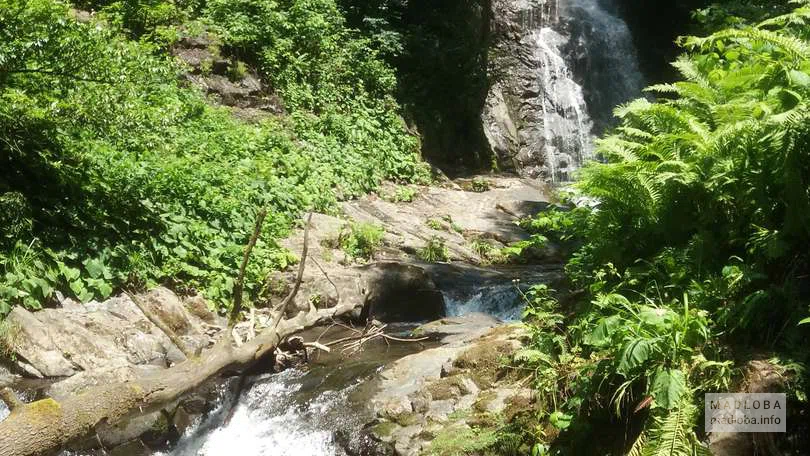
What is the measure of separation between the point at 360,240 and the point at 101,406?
25.3 ft

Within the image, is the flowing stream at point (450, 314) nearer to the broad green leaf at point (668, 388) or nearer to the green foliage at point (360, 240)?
the green foliage at point (360, 240)

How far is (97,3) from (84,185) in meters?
8.88

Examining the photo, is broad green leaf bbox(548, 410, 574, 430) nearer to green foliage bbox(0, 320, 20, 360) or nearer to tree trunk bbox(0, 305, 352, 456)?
tree trunk bbox(0, 305, 352, 456)

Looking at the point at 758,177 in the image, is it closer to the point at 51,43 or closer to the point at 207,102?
the point at 51,43

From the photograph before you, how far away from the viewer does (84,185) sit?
884 centimetres

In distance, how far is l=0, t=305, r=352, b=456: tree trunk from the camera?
4317mm

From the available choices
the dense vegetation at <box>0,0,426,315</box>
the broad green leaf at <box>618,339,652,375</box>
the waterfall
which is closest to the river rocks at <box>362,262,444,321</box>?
the dense vegetation at <box>0,0,426,315</box>

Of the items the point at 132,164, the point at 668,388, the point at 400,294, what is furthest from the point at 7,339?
the point at 668,388

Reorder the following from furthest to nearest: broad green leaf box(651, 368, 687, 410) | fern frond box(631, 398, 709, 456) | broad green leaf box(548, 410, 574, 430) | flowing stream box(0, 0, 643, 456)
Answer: flowing stream box(0, 0, 643, 456)
broad green leaf box(548, 410, 574, 430)
broad green leaf box(651, 368, 687, 410)
fern frond box(631, 398, 709, 456)

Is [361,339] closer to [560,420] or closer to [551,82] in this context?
[560,420]

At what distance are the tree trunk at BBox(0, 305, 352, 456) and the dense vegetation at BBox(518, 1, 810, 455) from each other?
9.57ft

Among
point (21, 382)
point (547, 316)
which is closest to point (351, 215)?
point (21, 382)

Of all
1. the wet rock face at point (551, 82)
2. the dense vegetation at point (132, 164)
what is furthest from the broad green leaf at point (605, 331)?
the wet rock face at point (551, 82)

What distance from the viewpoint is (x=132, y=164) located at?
962cm
